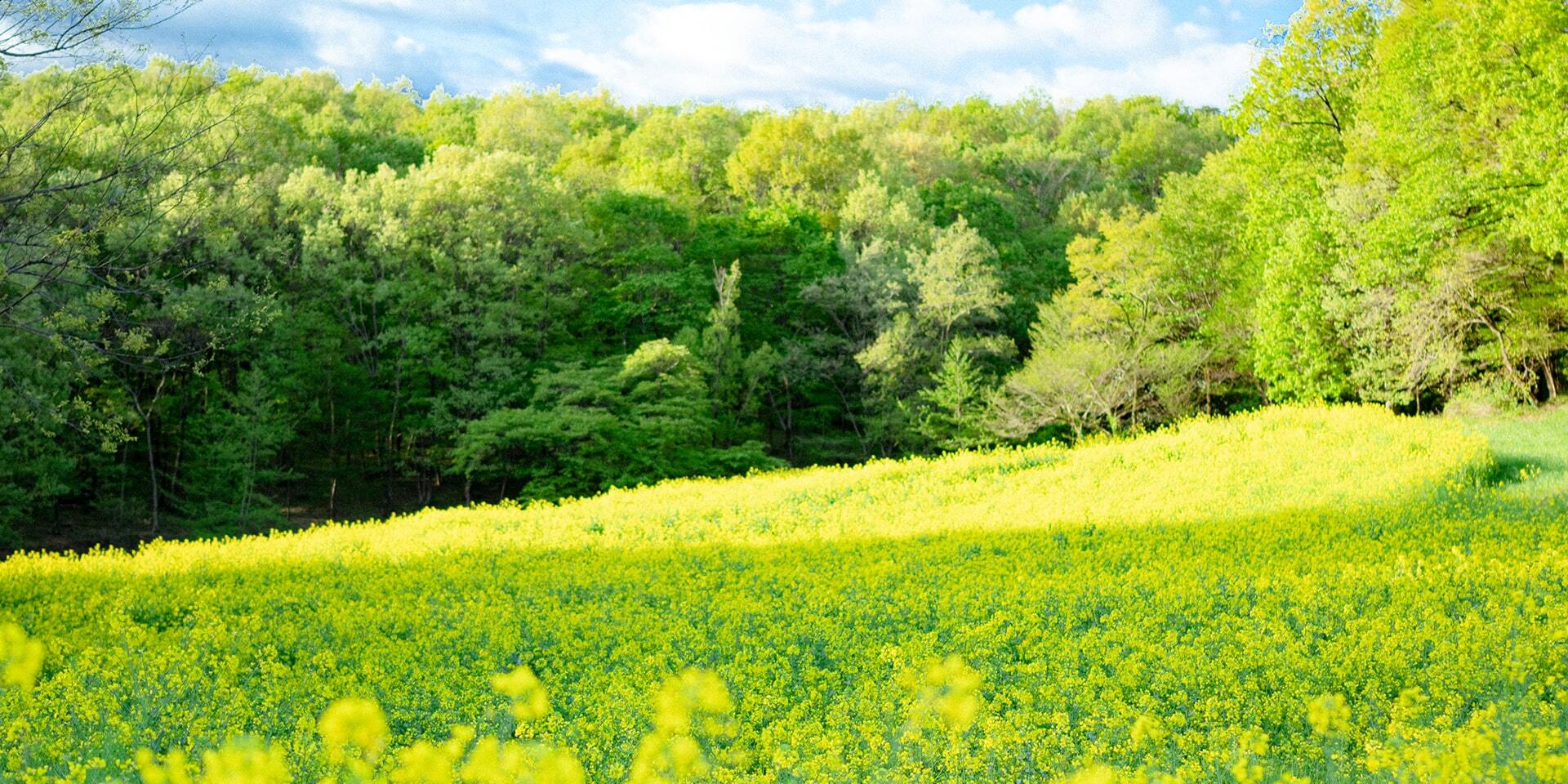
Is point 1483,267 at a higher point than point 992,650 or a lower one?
higher

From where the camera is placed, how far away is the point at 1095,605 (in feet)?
32.8

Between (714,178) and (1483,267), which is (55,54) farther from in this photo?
(714,178)

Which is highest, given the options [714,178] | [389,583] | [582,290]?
[714,178]

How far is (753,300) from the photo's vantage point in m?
46.1

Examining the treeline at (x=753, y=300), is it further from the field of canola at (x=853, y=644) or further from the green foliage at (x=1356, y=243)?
the field of canola at (x=853, y=644)

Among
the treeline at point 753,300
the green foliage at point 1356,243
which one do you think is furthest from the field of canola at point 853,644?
the green foliage at point 1356,243

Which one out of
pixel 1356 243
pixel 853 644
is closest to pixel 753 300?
pixel 1356 243

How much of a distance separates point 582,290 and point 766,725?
113 feet

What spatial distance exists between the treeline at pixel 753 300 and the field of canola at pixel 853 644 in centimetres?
723

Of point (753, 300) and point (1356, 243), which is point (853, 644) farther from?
point (753, 300)

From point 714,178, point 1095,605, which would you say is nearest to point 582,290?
point 714,178

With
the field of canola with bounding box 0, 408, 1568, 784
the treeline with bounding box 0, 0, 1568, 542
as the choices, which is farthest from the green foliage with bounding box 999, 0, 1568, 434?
the field of canola with bounding box 0, 408, 1568, 784

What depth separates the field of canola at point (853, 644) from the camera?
5.32m

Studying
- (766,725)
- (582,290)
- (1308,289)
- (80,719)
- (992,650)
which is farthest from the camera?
(582,290)
